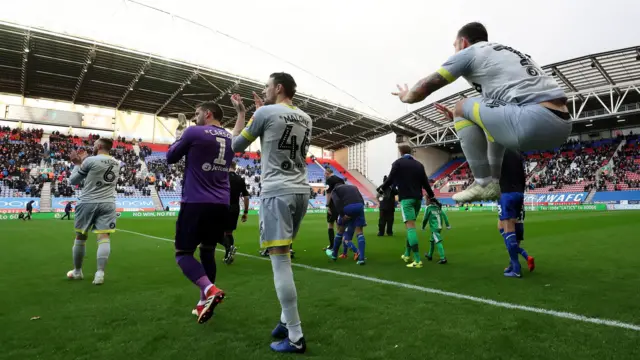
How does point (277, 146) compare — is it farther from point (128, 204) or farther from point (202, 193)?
point (128, 204)

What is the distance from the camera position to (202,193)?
3.52m

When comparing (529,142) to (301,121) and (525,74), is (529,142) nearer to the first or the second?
(525,74)

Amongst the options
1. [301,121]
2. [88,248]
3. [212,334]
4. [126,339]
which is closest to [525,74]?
[301,121]

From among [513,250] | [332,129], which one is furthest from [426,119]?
[513,250]

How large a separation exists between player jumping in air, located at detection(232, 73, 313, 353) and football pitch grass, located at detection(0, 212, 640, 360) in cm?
32

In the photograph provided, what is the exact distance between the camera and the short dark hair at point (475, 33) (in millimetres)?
2730

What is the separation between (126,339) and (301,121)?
2.19m

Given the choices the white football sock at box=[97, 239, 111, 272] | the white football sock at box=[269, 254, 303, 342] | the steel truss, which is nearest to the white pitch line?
the white football sock at box=[269, 254, 303, 342]

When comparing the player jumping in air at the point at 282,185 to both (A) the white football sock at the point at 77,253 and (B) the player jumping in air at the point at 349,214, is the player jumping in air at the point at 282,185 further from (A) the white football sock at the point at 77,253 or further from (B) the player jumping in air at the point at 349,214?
(B) the player jumping in air at the point at 349,214

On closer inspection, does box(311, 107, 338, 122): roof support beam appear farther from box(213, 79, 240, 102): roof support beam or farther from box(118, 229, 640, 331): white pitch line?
box(118, 229, 640, 331): white pitch line

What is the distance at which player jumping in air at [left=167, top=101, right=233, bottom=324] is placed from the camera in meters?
3.40

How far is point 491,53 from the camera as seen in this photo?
99.9 inches

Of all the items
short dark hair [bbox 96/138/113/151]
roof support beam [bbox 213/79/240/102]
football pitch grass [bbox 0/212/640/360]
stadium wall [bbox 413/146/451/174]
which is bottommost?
football pitch grass [bbox 0/212/640/360]

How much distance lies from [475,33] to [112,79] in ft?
114
